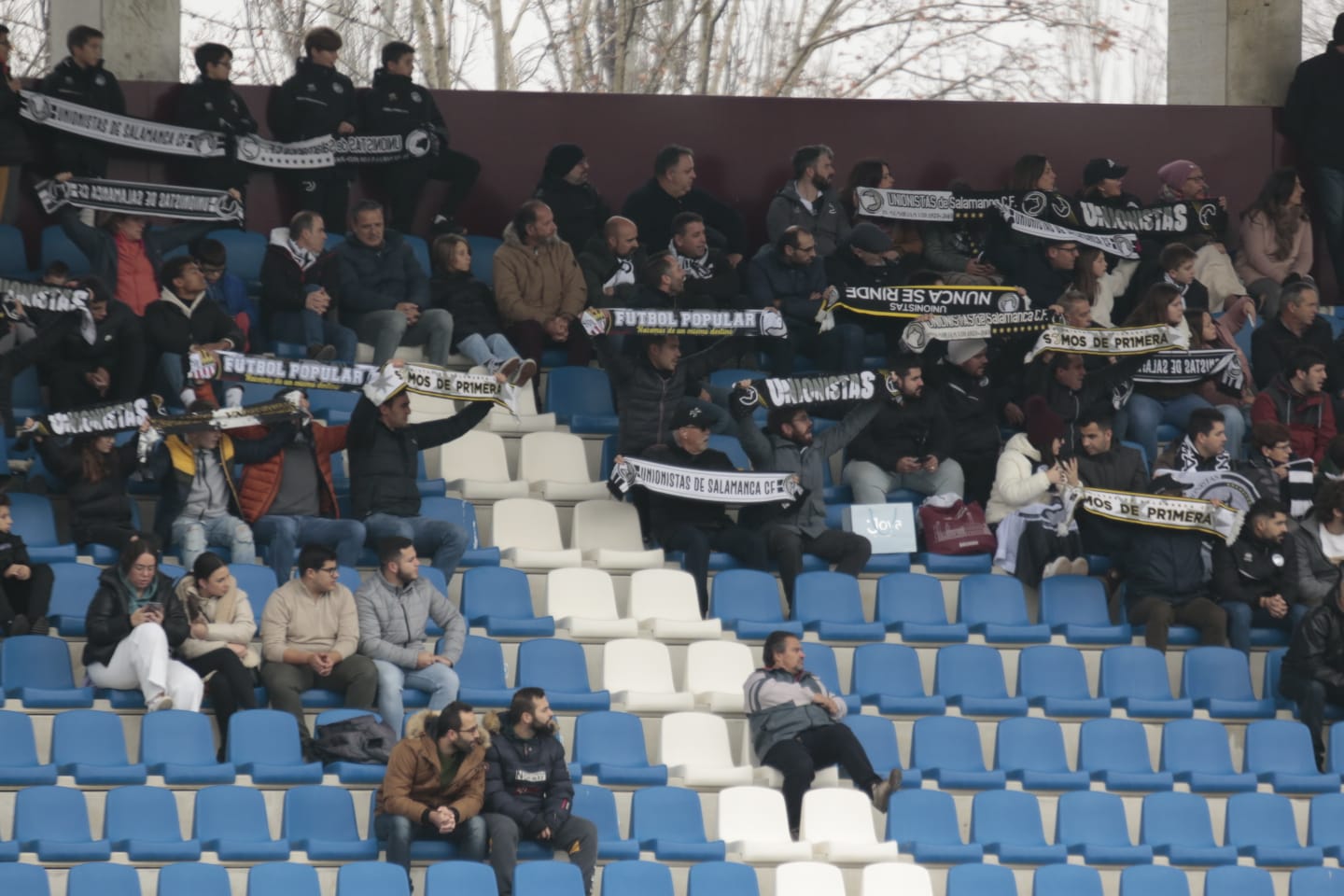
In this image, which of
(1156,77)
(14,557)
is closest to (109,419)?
(14,557)

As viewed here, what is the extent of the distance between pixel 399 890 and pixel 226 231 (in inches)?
247

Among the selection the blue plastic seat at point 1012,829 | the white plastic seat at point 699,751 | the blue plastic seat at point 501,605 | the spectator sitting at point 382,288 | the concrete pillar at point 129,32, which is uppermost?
the concrete pillar at point 129,32

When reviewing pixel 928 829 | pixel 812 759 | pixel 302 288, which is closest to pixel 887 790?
pixel 928 829

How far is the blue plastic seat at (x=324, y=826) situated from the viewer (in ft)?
31.8

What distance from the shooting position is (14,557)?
35.3 feet

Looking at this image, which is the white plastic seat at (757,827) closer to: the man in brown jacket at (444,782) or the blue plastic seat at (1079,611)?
the man in brown jacket at (444,782)

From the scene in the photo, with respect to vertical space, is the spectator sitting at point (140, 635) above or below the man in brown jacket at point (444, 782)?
above

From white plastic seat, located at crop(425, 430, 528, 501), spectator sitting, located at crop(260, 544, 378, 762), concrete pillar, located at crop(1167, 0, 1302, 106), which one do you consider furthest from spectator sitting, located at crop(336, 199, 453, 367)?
concrete pillar, located at crop(1167, 0, 1302, 106)

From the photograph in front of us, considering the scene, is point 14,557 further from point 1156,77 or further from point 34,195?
point 1156,77

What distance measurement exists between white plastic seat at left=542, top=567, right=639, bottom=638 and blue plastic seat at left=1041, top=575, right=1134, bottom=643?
236 cm

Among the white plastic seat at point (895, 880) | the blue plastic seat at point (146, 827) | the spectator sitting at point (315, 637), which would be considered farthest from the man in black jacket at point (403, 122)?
the white plastic seat at point (895, 880)

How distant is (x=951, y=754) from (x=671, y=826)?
65.3 inches

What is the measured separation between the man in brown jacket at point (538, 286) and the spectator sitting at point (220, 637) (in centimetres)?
346

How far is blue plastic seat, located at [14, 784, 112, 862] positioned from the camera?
30.9 feet
